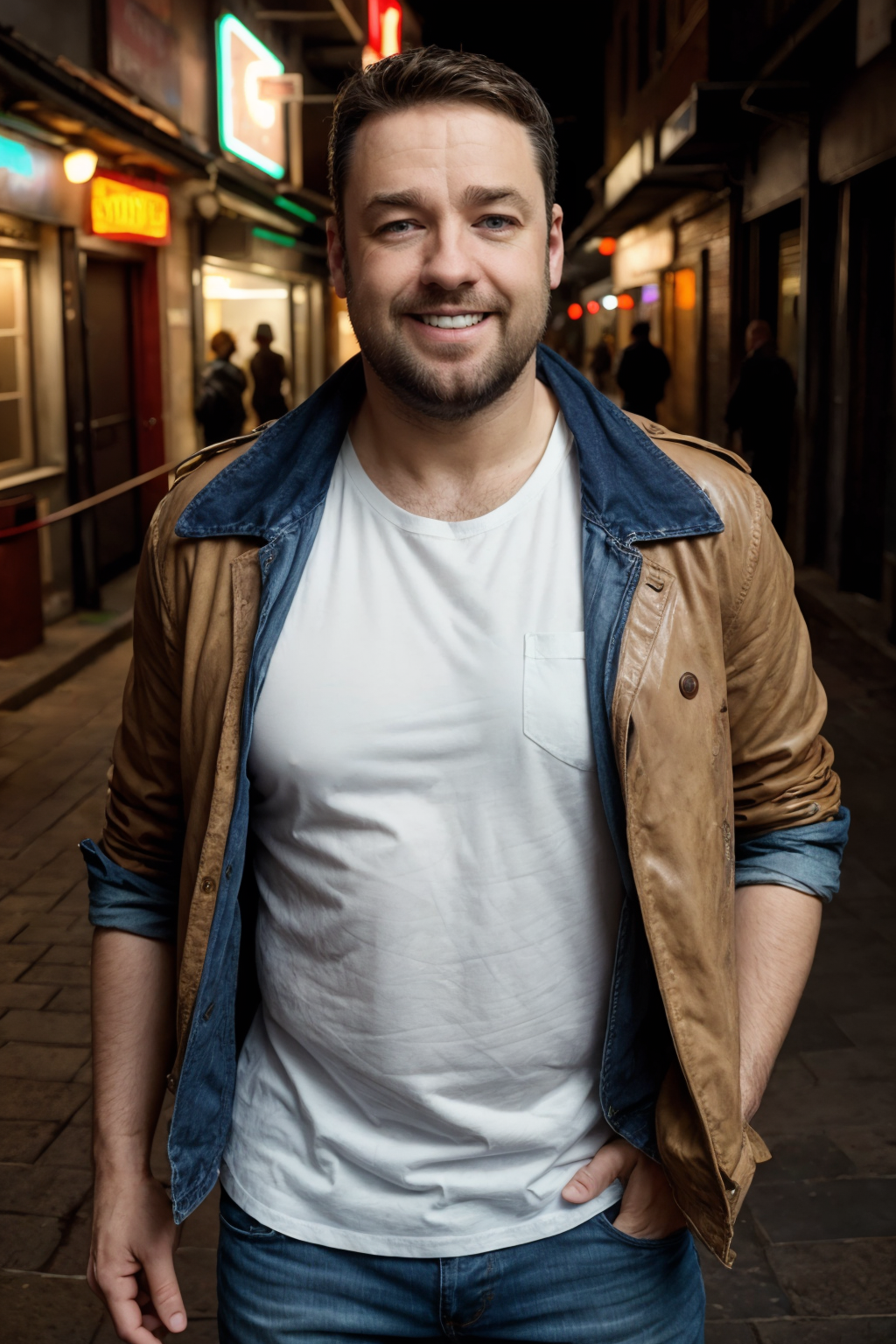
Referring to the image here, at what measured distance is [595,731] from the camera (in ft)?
5.18

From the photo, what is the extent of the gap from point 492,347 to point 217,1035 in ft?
2.99

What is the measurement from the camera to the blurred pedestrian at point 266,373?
642 inches

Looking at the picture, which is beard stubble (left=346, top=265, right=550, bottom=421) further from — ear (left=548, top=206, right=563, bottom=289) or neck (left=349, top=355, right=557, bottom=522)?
ear (left=548, top=206, right=563, bottom=289)

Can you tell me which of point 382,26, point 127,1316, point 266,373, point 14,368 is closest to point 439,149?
point 127,1316

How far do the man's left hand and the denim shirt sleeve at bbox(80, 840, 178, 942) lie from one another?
0.61m

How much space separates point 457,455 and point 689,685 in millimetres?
411

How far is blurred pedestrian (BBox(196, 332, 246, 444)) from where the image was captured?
13.4 meters

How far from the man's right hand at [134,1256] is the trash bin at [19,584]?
758 centimetres

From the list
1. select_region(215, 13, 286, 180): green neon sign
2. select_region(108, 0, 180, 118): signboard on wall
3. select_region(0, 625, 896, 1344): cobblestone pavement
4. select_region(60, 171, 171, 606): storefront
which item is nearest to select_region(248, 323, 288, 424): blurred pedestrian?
select_region(215, 13, 286, 180): green neon sign

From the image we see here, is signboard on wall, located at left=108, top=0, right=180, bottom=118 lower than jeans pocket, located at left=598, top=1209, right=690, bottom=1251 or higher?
higher

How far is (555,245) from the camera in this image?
1877mm

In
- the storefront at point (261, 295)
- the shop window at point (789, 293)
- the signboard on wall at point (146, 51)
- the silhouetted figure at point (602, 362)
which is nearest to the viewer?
the signboard on wall at point (146, 51)

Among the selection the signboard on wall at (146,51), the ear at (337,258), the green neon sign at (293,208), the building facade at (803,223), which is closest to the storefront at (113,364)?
the signboard on wall at (146,51)

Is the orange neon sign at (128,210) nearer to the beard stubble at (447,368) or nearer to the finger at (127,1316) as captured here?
the beard stubble at (447,368)
